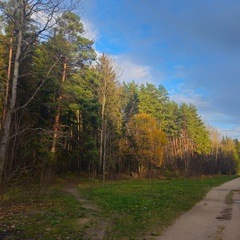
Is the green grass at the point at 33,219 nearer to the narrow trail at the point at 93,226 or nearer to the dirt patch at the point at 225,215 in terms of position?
the narrow trail at the point at 93,226

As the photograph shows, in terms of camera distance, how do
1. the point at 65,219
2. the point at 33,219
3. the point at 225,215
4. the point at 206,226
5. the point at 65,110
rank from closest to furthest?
the point at 206,226, the point at 33,219, the point at 65,219, the point at 225,215, the point at 65,110

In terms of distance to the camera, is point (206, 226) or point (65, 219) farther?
point (65, 219)

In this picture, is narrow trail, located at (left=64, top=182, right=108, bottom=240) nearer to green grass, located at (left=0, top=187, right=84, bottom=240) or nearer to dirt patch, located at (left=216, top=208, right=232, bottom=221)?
green grass, located at (left=0, top=187, right=84, bottom=240)

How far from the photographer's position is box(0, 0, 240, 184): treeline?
35.4 feet

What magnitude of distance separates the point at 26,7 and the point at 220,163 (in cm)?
8272

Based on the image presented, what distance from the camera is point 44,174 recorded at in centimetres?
1091

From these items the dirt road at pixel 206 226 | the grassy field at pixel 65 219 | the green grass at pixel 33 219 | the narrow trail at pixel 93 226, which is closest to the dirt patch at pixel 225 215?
the dirt road at pixel 206 226

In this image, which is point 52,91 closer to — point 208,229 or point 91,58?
point 91,58

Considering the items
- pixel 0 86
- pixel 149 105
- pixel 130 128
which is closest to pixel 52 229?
pixel 0 86

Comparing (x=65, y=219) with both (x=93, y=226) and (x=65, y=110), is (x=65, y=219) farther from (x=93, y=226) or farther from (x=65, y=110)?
(x=65, y=110)

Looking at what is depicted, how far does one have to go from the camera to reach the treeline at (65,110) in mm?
10789

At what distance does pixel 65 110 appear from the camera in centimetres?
2770

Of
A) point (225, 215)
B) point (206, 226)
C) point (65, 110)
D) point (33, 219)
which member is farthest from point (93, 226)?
point (65, 110)

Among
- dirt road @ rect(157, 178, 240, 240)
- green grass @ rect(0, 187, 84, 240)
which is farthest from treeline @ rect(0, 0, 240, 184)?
dirt road @ rect(157, 178, 240, 240)
